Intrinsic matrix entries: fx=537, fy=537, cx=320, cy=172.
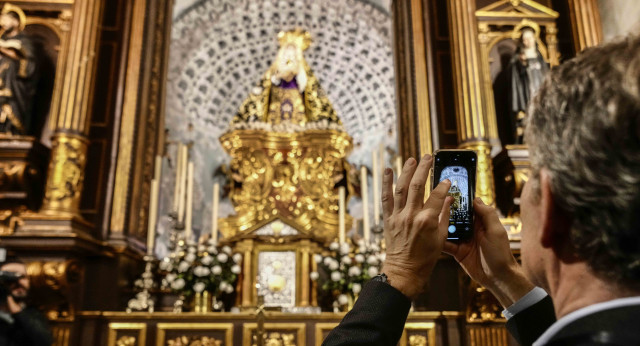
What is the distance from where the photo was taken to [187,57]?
25.0 feet

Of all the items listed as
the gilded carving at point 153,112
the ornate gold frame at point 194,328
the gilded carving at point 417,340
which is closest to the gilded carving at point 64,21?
the gilded carving at point 153,112

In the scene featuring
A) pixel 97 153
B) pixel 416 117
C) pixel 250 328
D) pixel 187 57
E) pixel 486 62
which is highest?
Answer: pixel 187 57

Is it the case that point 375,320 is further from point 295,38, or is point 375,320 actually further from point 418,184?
point 295,38

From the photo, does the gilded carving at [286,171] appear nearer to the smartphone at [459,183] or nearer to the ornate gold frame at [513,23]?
the ornate gold frame at [513,23]

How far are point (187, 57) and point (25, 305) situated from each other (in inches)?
214

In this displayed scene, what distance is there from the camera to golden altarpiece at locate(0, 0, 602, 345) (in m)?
3.37

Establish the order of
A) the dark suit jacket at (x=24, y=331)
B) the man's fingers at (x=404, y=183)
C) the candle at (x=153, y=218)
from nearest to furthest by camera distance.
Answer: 1. the man's fingers at (x=404, y=183)
2. the dark suit jacket at (x=24, y=331)
3. the candle at (x=153, y=218)

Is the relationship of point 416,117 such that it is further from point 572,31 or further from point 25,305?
point 25,305

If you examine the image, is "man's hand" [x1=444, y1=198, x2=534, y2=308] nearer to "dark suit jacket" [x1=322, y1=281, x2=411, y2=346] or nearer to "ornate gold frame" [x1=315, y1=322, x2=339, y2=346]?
"dark suit jacket" [x1=322, y1=281, x2=411, y2=346]

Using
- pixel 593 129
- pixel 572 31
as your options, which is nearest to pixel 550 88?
pixel 593 129

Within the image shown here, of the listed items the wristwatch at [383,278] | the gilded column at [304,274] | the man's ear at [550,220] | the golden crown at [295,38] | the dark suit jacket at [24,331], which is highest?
the golden crown at [295,38]

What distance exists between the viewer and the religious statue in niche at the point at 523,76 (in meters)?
3.99

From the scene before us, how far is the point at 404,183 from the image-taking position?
838 millimetres

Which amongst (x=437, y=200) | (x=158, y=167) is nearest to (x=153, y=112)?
(x=158, y=167)
